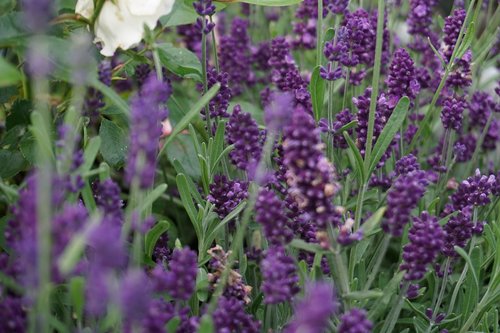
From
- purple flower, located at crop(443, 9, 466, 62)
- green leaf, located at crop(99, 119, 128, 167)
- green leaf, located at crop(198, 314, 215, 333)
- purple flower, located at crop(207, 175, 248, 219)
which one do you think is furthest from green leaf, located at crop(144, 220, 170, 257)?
purple flower, located at crop(443, 9, 466, 62)

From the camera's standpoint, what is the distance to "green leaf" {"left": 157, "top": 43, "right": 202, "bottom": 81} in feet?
4.58

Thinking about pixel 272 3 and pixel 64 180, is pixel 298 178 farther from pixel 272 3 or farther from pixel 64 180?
pixel 272 3

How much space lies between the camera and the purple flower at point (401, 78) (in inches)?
54.1

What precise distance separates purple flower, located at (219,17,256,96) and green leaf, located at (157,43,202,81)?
1.23 feet

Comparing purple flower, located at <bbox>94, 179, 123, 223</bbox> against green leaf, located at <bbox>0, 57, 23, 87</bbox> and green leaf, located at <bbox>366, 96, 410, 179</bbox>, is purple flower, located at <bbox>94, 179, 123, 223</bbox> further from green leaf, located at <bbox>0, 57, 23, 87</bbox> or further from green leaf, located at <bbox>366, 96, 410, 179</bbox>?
green leaf, located at <bbox>366, 96, 410, 179</bbox>

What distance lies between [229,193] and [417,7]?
83 cm

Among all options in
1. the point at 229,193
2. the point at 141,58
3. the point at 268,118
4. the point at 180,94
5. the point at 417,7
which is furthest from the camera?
the point at 180,94

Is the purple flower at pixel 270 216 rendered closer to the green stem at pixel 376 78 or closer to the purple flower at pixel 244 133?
the purple flower at pixel 244 133

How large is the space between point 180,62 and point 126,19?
0.80 ft

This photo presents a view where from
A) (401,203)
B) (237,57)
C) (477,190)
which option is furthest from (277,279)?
(237,57)

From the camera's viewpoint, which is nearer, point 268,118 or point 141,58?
point 268,118

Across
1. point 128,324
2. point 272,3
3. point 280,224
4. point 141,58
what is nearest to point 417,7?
point 272,3

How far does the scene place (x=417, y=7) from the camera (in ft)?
5.84

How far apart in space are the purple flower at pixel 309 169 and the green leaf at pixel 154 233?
1.01 feet
